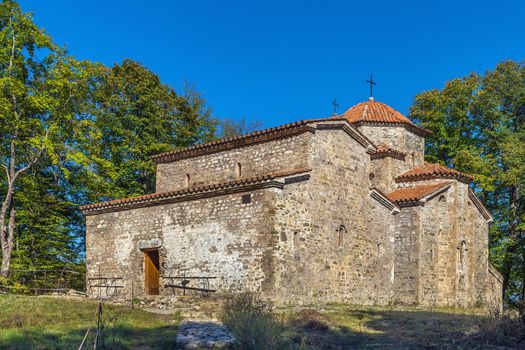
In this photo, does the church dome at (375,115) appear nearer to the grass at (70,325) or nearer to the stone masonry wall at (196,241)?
the stone masonry wall at (196,241)

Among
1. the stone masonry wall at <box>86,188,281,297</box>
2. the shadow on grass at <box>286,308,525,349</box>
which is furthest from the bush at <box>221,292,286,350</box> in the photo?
the stone masonry wall at <box>86,188,281,297</box>

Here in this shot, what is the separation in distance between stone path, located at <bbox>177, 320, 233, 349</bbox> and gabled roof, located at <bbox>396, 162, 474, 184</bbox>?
557 inches

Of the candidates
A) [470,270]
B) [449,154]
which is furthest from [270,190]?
[449,154]

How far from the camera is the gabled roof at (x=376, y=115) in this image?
84.5 feet

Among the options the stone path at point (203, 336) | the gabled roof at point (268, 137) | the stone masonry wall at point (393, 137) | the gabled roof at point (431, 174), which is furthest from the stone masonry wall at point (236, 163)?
the stone path at point (203, 336)

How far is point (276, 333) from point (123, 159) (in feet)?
81.4

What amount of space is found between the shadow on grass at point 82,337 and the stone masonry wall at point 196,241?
16.8 ft

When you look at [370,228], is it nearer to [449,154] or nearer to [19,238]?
[449,154]

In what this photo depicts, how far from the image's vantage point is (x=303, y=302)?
17578 millimetres

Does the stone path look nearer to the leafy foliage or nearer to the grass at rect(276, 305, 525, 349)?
the grass at rect(276, 305, 525, 349)

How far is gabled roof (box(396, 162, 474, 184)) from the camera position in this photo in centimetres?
2341

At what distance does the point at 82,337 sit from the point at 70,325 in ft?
6.86

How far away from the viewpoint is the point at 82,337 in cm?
1105

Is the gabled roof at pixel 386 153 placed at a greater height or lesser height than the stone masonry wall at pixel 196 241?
greater
